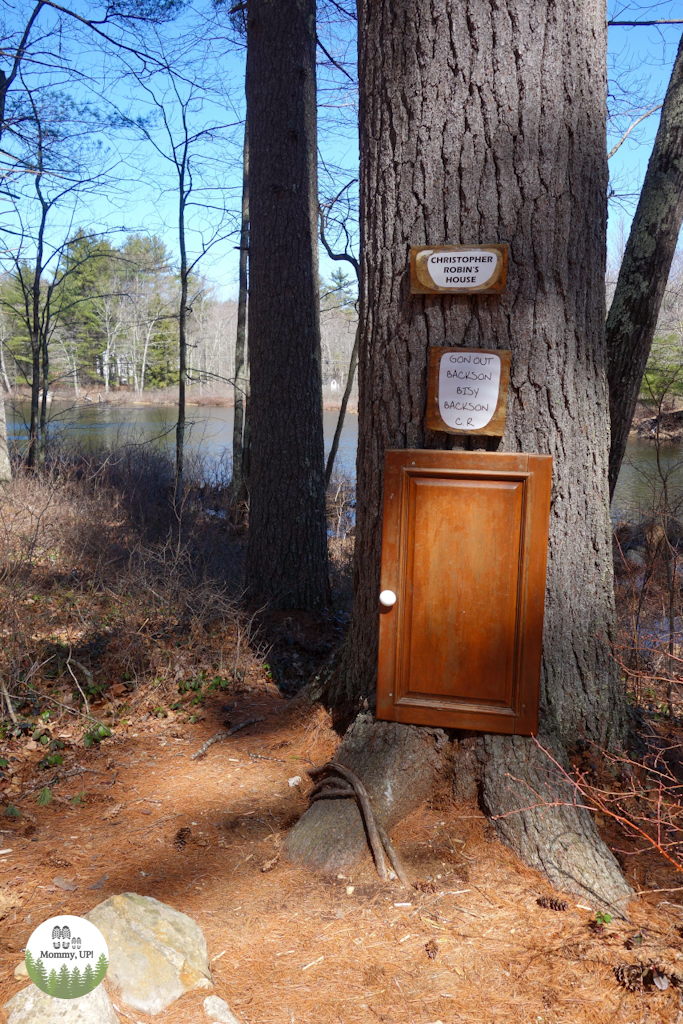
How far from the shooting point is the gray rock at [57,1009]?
72.1 inches

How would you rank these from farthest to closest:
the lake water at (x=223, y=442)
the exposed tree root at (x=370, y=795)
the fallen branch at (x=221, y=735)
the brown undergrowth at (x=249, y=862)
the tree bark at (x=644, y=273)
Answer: the lake water at (x=223, y=442) → the tree bark at (x=644, y=273) → the fallen branch at (x=221, y=735) → the exposed tree root at (x=370, y=795) → the brown undergrowth at (x=249, y=862)

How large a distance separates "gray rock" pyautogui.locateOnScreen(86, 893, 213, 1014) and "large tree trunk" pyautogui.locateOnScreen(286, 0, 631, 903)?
1213mm

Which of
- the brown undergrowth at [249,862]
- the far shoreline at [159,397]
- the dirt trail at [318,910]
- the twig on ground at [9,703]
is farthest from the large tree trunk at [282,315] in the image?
the far shoreline at [159,397]

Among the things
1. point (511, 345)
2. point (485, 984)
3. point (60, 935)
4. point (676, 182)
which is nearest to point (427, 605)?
point (511, 345)

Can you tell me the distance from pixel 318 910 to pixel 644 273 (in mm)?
3997

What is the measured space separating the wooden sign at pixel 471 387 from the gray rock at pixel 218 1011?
2.05 m

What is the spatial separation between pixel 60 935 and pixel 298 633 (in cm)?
363

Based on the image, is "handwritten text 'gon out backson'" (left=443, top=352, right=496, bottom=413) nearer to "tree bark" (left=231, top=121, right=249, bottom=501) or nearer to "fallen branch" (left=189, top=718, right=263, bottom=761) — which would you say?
"fallen branch" (left=189, top=718, right=263, bottom=761)

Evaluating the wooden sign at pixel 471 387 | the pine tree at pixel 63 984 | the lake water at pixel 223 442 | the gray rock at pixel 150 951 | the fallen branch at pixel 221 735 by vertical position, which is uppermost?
the wooden sign at pixel 471 387

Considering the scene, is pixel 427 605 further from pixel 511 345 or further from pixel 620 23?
pixel 620 23

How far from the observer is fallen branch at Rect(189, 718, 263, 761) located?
12.2 feet

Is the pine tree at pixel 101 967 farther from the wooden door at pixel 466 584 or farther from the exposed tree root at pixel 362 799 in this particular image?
the wooden door at pixel 466 584

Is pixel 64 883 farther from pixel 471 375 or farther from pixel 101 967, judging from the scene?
pixel 471 375

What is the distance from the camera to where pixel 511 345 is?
2777 mm
